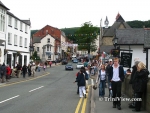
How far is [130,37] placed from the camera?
38.1 metres

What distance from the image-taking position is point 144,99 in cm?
1055

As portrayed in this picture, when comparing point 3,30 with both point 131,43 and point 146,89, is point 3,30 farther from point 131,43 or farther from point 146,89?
point 146,89

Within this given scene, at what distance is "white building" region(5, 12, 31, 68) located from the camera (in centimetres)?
3747

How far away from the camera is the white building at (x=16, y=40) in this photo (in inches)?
1475

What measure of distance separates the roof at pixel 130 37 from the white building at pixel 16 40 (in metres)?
14.6

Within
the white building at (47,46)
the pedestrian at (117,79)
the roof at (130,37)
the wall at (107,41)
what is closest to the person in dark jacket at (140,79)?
the pedestrian at (117,79)

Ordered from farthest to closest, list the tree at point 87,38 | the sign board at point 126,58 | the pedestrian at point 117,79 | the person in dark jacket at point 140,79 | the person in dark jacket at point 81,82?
1. the tree at point 87,38
2. the sign board at point 126,58
3. the person in dark jacket at point 81,82
4. the pedestrian at point 117,79
5. the person in dark jacket at point 140,79

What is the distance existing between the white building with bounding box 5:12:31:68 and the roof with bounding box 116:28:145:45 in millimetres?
14571

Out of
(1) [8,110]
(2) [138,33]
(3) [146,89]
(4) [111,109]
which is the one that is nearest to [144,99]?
(3) [146,89]

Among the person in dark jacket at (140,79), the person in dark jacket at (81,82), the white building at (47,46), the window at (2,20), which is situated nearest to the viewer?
the person in dark jacket at (140,79)

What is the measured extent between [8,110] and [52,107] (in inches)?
75.8

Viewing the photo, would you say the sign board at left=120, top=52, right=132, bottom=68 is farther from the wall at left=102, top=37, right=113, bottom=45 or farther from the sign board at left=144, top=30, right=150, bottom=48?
the wall at left=102, top=37, right=113, bottom=45

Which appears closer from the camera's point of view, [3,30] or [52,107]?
Answer: [52,107]

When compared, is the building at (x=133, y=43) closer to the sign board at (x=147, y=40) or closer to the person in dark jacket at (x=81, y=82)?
the sign board at (x=147, y=40)
